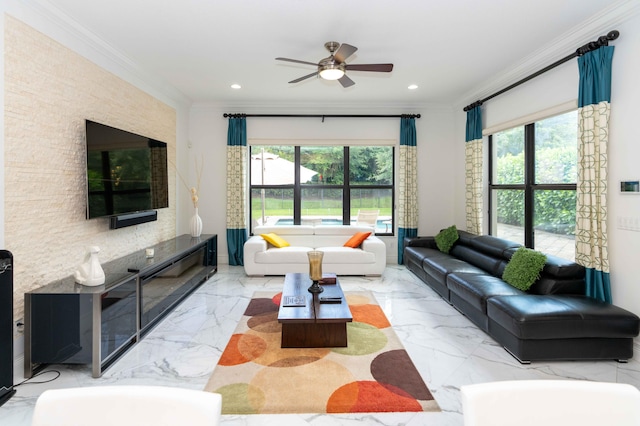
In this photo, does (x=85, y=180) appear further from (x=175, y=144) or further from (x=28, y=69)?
(x=175, y=144)

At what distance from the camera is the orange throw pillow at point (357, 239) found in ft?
18.3

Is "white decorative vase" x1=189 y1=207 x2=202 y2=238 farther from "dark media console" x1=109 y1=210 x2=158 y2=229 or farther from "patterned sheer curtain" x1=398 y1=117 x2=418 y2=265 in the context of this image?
"patterned sheer curtain" x1=398 y1=117 x2=418 y2=265

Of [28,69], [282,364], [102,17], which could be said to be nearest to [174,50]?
[102,17]

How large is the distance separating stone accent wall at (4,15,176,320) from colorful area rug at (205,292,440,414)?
1.65 meters

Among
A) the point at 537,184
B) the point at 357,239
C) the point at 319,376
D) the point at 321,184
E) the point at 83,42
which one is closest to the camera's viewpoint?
the point at 319,376

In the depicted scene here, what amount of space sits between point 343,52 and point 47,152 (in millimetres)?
2604

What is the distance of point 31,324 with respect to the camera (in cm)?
256

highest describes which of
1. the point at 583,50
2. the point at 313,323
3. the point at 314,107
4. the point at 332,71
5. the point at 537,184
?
the point at 314,107

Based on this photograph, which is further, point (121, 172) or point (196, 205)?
point (196, 205)

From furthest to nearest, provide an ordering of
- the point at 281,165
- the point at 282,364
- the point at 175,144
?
the point at 281,165, the point at 175,144, the point at 282,364

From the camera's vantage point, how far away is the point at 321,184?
6426 millimetres

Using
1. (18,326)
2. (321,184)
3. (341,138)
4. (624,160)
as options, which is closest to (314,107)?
(341,138)

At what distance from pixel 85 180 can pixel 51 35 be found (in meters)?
1.22

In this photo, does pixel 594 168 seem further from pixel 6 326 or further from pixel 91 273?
pixel 6 326
